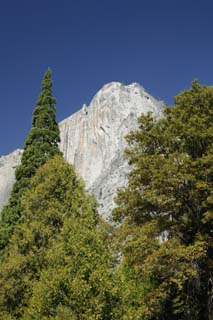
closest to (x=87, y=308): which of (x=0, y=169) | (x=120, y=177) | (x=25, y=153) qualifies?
(x=25, y=153)

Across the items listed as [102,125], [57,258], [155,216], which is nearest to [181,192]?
[155,216]

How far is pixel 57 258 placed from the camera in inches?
541

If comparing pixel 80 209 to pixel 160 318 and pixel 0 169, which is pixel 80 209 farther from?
pixel 0 169

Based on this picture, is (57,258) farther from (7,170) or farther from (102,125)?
(7,170)

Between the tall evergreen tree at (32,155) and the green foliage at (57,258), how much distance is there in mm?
4483

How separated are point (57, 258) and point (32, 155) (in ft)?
46.1

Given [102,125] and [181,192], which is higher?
[102,125]

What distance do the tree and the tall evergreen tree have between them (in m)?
7.40

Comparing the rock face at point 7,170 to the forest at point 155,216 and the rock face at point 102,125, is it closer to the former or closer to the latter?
the rock face at point 102,125

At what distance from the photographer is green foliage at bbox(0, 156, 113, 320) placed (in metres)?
12.8

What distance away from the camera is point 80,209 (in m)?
19.3

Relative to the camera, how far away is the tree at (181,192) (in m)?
18.1

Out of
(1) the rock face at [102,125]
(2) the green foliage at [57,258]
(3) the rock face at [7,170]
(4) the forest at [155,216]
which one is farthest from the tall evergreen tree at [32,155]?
(3) the rock face at [7,170]

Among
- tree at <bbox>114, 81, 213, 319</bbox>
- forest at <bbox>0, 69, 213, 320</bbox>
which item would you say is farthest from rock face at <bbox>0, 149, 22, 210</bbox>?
tree at <bbox>114, 81, 213, 319</bbox>
